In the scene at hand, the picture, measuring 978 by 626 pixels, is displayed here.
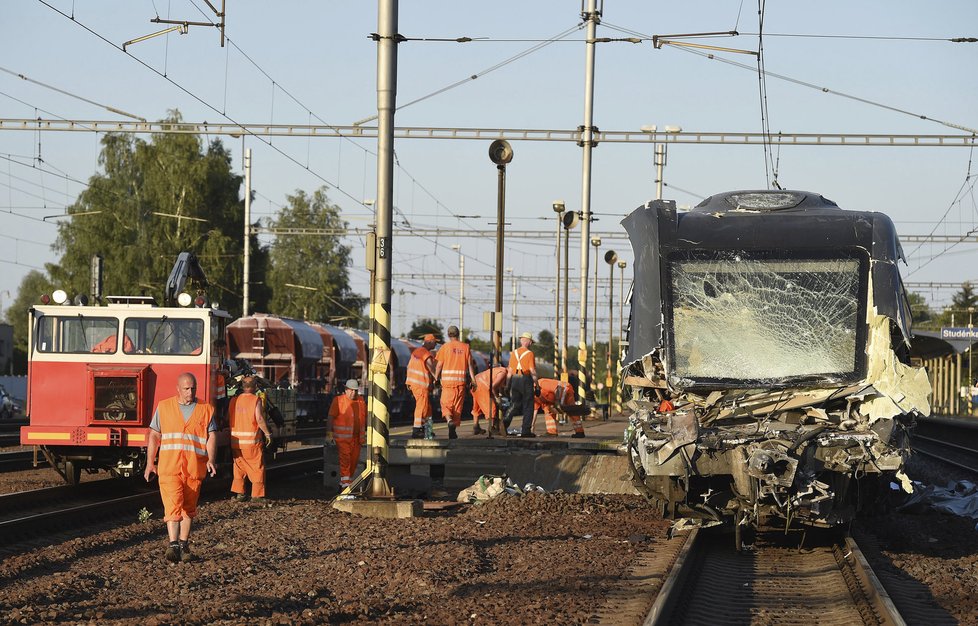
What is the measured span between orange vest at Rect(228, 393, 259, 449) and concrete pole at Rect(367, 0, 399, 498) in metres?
1.71

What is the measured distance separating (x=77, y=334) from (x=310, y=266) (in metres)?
63.7

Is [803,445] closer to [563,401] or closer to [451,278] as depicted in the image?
[563,401]

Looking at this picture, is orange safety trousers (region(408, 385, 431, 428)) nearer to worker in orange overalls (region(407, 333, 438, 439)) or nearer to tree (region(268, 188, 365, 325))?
worker in orange overalls (region(407, 333, 438, 439))

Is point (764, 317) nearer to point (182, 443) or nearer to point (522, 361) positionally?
point (182, 443)

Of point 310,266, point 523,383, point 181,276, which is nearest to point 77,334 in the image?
point 181,276

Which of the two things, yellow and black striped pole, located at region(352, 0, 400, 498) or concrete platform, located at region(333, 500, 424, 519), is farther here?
yellow and black striped pole, located at region(352, 0, 400, 498)

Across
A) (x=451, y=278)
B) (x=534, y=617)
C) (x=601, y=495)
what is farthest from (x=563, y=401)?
(x=451, y=278)

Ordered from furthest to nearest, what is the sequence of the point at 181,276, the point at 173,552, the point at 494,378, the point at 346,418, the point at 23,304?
the point at 23,304, the point at 494,378, the point at 181,276, the point at 346,418, the point at 173,552

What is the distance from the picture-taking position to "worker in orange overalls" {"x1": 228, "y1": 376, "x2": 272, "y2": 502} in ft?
51.1

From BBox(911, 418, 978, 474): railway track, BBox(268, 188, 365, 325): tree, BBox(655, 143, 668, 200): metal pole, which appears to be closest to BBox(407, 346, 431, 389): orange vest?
BBox(911, 418, 978, 474): railway track

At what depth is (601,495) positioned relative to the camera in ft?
51.5

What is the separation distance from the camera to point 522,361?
21641 mm

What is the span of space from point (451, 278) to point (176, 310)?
5358 cm

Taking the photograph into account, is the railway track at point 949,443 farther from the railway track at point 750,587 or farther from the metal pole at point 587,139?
the railway track at point 750,587
